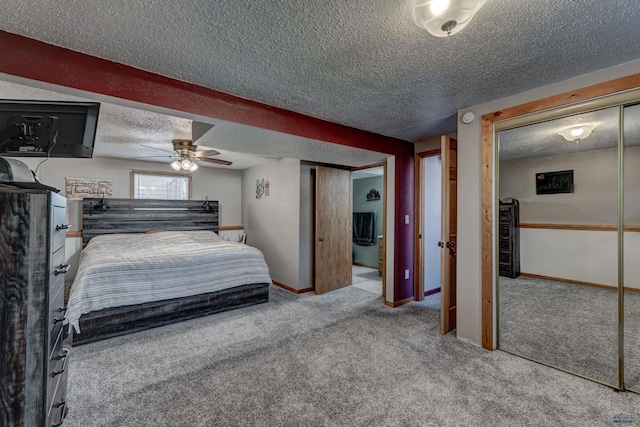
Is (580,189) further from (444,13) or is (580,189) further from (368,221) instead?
(368,221)

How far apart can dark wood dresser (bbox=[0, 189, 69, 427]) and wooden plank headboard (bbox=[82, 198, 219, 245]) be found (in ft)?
15.3

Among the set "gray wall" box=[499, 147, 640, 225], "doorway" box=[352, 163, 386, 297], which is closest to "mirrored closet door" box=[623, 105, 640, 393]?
"gray wall" box=[499, 147, 640, 225]

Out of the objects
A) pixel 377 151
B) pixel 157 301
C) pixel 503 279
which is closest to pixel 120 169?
pixel 157 301

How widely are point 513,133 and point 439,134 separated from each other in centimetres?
117

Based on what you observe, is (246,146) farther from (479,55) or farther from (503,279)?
(503,279)

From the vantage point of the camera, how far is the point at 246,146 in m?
3.16

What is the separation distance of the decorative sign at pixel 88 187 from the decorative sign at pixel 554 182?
20.5 ft

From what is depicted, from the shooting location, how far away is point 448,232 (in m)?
2.82

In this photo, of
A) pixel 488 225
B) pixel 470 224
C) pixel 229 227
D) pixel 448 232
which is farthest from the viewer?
pixel 229 227

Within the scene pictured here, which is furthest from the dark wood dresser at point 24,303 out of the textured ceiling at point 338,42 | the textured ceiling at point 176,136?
the textured ceiling at point 176,136

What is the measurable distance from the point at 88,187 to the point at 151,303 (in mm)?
3131

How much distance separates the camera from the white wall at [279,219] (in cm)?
450

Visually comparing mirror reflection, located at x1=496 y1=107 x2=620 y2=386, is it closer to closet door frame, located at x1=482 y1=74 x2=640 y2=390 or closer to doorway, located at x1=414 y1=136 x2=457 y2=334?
closet door frame, located at x1=482 y1=74 x2=640 y2=390

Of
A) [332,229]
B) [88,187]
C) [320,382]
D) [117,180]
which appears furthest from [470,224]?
[88,187]
